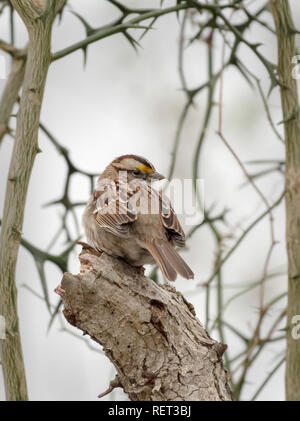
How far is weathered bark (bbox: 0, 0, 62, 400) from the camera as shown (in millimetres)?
4422

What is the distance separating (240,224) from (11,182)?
95.2 inches

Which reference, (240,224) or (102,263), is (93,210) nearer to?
(102,263)

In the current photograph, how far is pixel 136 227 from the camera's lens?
525 centimetres

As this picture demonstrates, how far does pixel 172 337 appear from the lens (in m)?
4.61

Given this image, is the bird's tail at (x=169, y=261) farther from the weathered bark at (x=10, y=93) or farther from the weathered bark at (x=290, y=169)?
the weathered bark at (x=10, y=93)

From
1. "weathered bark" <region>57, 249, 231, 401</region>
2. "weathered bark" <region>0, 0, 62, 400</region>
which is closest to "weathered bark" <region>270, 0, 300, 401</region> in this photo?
"weathered bark" <region>57, 249, 231, 401</region>

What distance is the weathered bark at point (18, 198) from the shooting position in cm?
442

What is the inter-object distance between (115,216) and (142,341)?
897mm

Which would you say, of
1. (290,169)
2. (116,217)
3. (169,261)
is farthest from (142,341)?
(290,169)

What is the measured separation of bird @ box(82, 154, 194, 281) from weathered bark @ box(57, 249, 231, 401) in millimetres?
333

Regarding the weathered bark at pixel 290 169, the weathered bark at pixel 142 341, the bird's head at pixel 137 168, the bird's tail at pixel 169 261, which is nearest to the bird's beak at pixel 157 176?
the bird's head at pixel 137 168

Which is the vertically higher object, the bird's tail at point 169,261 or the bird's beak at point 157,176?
the bird's beak at point 157,176

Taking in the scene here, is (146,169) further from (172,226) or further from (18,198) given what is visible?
(18,198)

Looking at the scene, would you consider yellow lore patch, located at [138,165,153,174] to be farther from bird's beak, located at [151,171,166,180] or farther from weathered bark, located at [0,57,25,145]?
weathered bark, located at [0,57,25,145]
